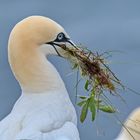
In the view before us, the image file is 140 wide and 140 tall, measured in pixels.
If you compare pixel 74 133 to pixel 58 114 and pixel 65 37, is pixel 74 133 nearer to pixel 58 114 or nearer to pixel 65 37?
pixel 58 114

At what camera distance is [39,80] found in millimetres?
4949

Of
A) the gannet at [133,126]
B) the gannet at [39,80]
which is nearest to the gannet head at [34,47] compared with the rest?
the gannet at [39,80]

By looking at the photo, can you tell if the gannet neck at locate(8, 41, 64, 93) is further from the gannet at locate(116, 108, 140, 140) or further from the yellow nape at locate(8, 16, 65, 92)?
the gannet at locate(116, 108, 140, 140)

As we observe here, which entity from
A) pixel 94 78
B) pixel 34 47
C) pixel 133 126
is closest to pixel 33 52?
pixel 34 47

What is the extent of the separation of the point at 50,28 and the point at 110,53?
317mm

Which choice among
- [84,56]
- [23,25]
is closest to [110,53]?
[84,56]

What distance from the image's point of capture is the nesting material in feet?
15.9

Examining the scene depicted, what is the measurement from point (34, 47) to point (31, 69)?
112 mm

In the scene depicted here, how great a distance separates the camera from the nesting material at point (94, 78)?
484cm

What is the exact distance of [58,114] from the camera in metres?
4.85

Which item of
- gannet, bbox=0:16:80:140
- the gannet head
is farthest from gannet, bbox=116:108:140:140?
the gannet head

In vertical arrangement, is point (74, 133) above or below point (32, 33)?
below

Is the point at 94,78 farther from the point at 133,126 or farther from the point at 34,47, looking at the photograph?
the point at 133,126

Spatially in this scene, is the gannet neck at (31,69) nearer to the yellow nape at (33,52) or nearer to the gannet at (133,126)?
the yellow nape at (33,52)
